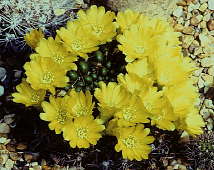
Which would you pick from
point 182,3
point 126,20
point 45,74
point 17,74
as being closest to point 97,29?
point 126,20

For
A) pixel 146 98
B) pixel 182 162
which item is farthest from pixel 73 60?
pixel 182 162

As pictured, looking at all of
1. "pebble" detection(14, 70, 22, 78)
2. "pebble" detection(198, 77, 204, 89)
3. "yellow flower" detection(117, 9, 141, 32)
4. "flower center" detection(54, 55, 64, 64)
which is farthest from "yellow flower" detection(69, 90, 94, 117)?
"pebble" detection(198, 77, 204, 89)

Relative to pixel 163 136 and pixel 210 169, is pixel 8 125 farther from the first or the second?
pixel 210 169

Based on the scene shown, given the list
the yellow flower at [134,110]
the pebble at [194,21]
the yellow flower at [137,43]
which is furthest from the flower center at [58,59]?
the pebble at [194,21]

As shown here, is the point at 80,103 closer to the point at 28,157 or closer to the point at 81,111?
the point at 81,111

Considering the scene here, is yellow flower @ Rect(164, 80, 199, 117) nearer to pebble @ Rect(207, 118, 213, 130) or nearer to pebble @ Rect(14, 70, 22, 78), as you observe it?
pebble @ Rect(207, 118, 213, 130)

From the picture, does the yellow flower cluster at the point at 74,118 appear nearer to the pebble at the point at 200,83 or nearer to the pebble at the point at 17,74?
the pebble at the point at 17,74
